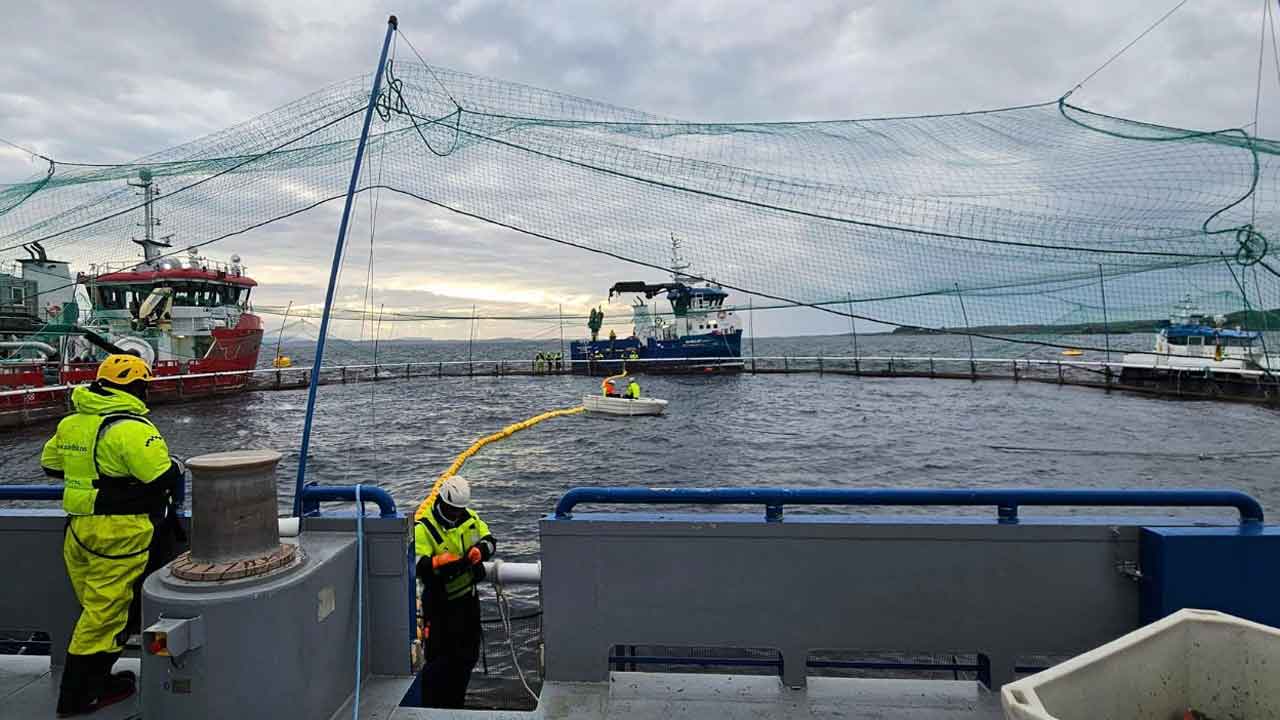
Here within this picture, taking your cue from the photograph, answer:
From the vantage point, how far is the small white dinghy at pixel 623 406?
2975 cm

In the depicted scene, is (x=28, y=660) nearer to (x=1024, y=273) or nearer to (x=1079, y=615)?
(x=1079, y=615)

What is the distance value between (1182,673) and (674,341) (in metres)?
55.9

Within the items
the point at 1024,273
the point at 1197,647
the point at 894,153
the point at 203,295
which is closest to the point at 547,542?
the point at 1197,647

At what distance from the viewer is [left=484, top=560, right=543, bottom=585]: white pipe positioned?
367 centimetres

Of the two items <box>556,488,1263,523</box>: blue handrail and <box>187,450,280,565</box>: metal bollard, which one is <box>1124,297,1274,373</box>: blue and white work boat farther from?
<box>187,450,280,565</box>: metal bollard

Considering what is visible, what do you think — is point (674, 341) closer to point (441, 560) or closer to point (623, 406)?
point (623, 406)

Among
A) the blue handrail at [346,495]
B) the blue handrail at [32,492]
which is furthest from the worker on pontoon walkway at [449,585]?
the blue handrail at [32,492]

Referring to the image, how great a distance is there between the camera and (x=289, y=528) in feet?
11.3

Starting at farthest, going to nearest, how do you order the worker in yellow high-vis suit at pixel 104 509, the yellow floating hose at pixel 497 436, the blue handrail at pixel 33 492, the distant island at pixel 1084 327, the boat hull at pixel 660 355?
the boat hull at pixel 660 355
the yellow floating hose at pixel 497 436
the distant island at pixel 1084 327
the blue handrail at pixel 33 492
the worker in yellow high-vis suit at pixel 104 509

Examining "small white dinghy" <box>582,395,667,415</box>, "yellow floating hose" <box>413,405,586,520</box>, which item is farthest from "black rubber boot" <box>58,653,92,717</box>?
"small white dinghy" <box>582,395,667,415</box>

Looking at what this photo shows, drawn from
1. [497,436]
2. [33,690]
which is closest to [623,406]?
[497,436]

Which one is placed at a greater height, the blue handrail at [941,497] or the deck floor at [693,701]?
the blue handrail at [941,497]

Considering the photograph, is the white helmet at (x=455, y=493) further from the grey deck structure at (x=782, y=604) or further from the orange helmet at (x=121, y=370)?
the orange helmet at (x=121, y=370)

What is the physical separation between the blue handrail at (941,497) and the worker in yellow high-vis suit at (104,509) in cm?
198
